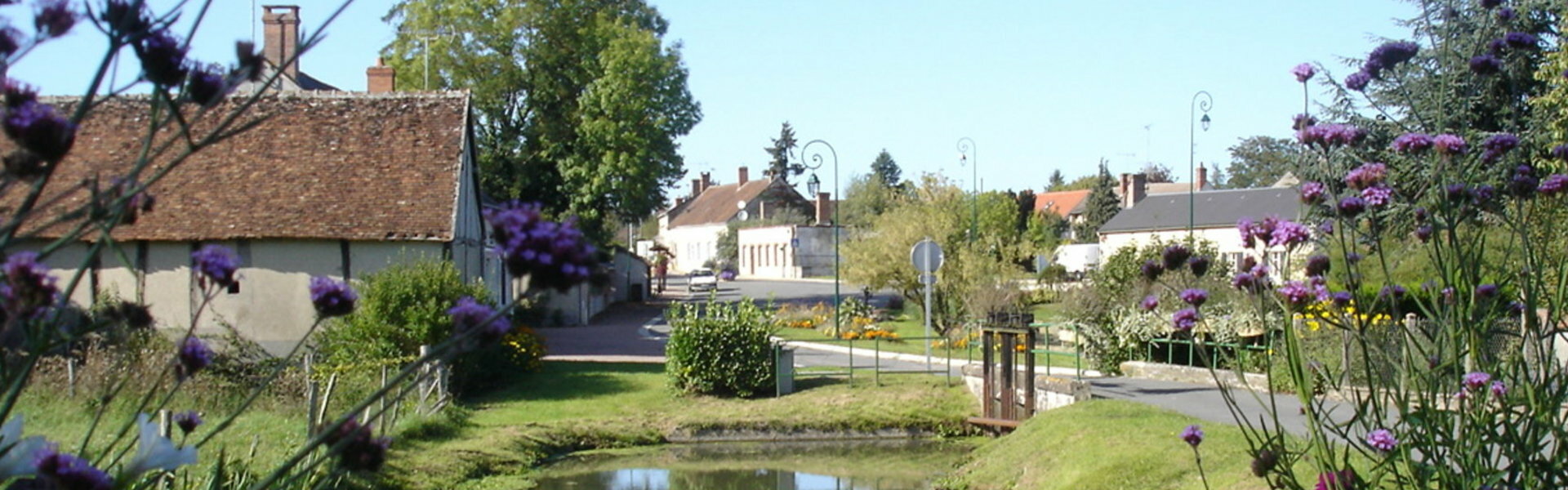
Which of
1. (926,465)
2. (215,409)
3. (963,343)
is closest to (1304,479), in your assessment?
(926,465)

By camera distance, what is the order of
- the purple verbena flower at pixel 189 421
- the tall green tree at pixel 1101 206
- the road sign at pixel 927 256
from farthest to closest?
the tall green tree at pixel 1101 206
the road sign at pixel 927 256
the purple verbena flower at pixel 189 421

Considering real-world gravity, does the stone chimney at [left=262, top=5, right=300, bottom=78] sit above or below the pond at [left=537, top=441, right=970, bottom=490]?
above

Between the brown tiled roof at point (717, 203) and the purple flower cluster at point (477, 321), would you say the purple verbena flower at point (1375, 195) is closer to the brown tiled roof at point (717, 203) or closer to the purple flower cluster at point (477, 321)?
the purple flower cluster at point (477, 321)

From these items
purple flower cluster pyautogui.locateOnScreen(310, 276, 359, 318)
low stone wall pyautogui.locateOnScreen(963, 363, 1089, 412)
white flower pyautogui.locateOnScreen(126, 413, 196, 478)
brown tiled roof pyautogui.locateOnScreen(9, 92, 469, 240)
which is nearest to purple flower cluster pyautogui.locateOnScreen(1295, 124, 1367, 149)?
purple flower cluster pyautogui.locateOnScreen(310, 276, 359, 318)

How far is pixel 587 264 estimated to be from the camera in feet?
7.49

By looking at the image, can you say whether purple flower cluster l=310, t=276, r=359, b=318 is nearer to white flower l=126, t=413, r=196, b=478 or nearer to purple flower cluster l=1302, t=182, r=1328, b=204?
white flower l=126, t=413, r=196, b=478

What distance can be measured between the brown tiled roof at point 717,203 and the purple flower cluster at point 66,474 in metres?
83.4

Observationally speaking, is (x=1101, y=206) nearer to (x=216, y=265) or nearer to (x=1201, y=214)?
(x=1201, y=214)

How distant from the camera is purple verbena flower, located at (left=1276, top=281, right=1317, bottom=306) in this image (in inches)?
203

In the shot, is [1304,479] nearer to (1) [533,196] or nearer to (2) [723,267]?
(1) [533,196]

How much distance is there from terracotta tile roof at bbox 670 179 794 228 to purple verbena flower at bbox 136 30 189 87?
82.8m

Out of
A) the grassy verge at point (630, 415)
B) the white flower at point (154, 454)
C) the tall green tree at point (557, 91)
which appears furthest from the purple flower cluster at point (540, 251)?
the tall green tree at point (557, 91)

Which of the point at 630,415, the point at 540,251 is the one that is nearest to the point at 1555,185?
the point at 540,251

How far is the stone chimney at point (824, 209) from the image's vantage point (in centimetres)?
7619
